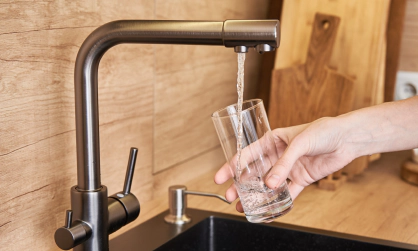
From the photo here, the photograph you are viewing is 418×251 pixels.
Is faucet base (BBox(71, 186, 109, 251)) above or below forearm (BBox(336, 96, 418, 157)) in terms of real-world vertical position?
below

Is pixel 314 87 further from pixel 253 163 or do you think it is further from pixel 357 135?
pixel 253 163

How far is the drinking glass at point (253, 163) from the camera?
87cm

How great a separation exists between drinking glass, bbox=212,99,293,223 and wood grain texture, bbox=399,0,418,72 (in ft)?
4.22

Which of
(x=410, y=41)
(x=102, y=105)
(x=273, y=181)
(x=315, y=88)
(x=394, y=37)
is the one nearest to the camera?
(x=273, y=181)

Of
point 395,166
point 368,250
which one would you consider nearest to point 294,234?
point 368,250

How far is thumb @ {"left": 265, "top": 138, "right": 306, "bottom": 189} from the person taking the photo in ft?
2.64

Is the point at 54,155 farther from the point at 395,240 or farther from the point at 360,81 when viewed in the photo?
the point at 360,81

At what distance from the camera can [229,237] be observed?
1200mm

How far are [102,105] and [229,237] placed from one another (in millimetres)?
388

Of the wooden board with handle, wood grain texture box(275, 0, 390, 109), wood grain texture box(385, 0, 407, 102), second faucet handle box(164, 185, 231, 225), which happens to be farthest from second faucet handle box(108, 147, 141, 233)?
wood grain texture box(385, 0, 407, 102)

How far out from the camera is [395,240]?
1.17 meters

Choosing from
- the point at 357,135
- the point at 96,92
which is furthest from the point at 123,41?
the point at 357,135

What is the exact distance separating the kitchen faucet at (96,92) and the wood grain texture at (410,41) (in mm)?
1427

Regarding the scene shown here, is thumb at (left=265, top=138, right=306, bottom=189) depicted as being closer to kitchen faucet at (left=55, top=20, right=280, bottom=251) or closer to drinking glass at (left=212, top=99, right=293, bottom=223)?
drinking glass at (left=212, top=99, right=293, bottom=223)
